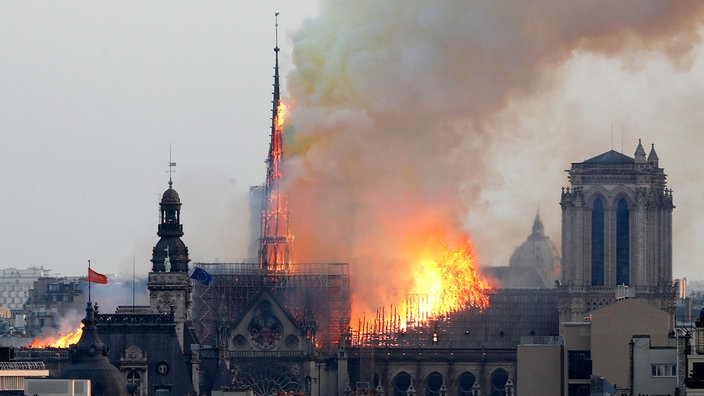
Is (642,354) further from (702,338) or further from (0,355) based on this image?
(0,355)

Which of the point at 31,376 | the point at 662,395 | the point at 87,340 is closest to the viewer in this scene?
the point at 662,395

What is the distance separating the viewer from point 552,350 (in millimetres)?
172375

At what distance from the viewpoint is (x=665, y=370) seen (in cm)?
15112

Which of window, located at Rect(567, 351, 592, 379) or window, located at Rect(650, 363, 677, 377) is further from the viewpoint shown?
window, located at Rect(567, 351, 592, 379)

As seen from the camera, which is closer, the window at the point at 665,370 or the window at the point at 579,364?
the window at the point at 665,370

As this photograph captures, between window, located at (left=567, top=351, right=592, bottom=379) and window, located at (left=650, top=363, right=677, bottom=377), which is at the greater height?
window, located at (left=567, top=351, right=592, bottom=379)

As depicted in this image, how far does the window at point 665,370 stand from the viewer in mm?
150875

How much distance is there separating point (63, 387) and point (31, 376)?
10.4 meters

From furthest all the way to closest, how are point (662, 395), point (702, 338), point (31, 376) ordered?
point (31, 376), point (662, 395), point (702, 338)

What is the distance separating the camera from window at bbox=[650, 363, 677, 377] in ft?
495

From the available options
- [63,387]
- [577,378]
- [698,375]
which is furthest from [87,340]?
[698,375]

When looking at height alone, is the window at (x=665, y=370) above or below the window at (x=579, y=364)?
below

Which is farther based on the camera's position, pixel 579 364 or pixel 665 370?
pixel 579 364

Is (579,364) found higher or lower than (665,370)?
higher
